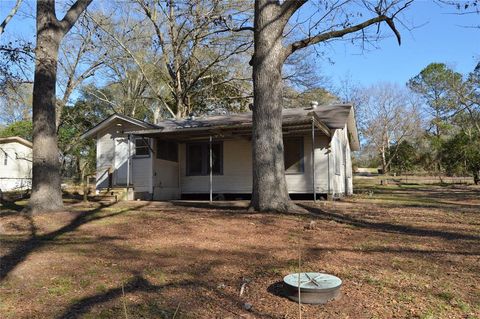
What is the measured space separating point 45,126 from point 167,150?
6.81 meters

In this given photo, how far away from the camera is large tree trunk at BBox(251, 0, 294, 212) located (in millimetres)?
8914

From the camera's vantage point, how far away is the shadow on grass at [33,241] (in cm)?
534

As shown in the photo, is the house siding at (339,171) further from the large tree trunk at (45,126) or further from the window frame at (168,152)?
the large tree trunk at (45,126)

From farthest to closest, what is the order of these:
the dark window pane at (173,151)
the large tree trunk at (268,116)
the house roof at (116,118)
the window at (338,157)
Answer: the house roof at (116,118) < the dark window pane at (173,151) < the window at (338,157) < the large tree trunk at (268,116)

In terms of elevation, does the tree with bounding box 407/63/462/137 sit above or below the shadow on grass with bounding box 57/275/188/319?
above

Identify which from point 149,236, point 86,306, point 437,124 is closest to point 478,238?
point 149,236

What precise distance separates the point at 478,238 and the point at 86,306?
19.0ft

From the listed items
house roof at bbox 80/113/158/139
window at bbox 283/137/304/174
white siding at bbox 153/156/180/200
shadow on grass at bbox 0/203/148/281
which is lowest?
shadow on grass at bbox 0/203/148/281

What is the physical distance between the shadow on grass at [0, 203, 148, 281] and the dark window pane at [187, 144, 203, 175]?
7.11 m

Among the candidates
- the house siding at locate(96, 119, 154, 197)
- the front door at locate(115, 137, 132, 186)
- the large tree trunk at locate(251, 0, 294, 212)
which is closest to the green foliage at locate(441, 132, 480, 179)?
the house siding at locate(96, 119, 154, 197)

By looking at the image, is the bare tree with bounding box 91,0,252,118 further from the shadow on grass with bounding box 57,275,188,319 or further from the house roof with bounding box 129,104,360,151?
the shadow on grass with bounding box 57,275,188,319

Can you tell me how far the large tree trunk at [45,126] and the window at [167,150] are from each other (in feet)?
20.2

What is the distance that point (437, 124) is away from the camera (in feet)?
169

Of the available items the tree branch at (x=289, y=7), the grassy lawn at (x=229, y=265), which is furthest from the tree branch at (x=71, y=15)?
the tree branch at (x=289, y=7)
